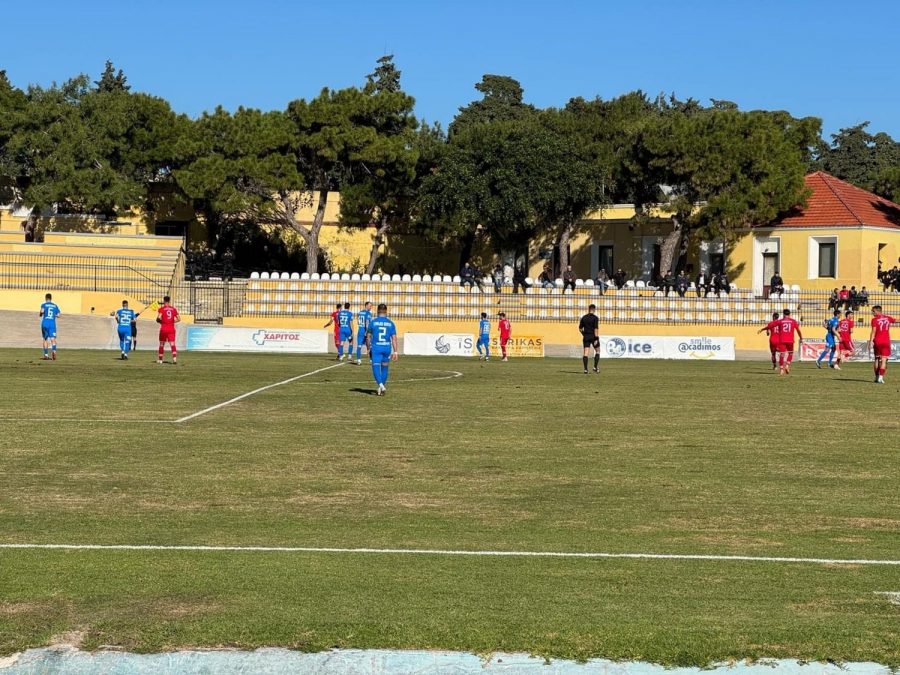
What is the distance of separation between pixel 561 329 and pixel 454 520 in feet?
155

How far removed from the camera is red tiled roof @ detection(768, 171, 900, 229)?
72188 mm

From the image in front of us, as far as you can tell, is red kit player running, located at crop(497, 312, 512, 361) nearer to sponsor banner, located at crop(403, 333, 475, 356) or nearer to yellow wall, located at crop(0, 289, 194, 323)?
sponsor banner, located at crop(403, 333, 475, 356)

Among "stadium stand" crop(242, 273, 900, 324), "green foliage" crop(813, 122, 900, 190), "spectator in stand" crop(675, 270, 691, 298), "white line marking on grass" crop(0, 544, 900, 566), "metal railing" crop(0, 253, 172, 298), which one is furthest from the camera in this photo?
"green foliage" crop(813, 122, 900, 190)

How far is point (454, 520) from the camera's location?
12.5 metres

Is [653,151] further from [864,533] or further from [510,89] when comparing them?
[864,533]

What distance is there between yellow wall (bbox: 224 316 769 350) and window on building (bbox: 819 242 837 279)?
1456cm

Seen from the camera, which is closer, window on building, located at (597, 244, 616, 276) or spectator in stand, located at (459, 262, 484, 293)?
spectator in stand, located at (459, 262, 484, 293)

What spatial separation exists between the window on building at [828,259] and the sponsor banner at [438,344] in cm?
2714

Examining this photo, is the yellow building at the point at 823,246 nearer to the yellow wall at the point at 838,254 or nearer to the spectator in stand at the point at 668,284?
the yellow wall at the point at 838,254

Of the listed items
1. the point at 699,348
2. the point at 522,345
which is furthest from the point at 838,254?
the point at 522,345

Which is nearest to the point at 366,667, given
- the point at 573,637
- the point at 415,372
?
the point at 573,637

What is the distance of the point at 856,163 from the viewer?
346ft

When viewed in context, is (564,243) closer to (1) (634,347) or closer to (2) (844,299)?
(2) (844,299)

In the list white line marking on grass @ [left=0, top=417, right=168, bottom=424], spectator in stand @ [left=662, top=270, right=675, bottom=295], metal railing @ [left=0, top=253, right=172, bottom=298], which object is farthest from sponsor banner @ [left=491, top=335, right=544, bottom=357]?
white line marking on grass @ [left=0, top=417, right=168, bottom=424]
